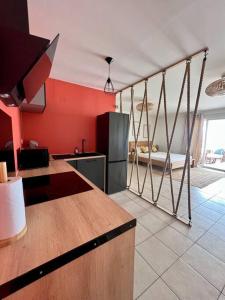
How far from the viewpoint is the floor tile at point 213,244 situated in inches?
64.0

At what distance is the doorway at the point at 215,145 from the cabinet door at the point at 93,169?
5114 millimetres

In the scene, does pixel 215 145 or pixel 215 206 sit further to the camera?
pixel 215 145

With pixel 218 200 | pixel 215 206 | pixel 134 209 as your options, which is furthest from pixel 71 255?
pixel 218 200

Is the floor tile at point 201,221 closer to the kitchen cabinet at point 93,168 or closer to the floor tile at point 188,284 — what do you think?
the floor tile at point 188,284

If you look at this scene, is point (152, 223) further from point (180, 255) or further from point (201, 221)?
point (201, 221)

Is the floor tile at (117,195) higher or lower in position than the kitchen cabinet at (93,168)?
lower

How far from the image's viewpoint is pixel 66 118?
2990mm

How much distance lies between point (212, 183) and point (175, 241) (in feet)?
9.51

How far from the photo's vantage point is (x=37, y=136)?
274cm

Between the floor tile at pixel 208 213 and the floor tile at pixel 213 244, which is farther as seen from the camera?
the floor tile at pixel 208 213

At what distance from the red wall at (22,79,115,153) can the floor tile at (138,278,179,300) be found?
2.60 metres

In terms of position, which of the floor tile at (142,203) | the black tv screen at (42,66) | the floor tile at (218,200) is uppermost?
the black tv screen at (42,66)

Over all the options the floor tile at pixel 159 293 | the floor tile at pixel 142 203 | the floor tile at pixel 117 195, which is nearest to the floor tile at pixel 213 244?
the floor tile at pixel 159 293

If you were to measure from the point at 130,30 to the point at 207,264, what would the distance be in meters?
2.62
